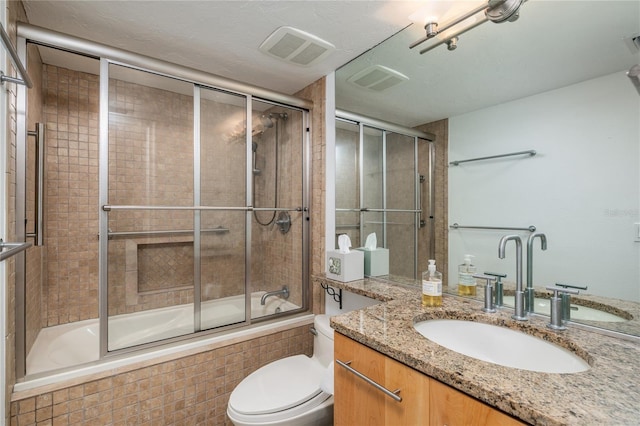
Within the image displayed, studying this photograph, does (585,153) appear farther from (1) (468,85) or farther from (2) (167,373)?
(2) (167,373)

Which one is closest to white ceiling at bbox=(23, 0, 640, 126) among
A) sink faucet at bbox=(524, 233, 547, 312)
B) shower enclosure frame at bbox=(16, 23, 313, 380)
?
shower enclosure frame at bbox=(16, 23, 313, 380)

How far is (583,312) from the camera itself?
104 cm

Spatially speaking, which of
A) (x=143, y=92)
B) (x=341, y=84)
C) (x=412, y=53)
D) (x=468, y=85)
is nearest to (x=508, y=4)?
(x=468, y=85)

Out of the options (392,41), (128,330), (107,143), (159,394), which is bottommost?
(159,394)

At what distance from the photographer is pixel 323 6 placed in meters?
1.41

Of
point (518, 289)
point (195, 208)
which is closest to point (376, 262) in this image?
point (518, 289)

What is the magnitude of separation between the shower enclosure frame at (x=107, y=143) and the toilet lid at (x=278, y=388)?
0.48m

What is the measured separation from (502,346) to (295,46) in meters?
1.81

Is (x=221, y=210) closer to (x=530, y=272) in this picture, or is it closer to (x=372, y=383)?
(x=372, y=383)

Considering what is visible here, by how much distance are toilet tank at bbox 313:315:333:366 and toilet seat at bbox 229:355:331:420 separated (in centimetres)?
6

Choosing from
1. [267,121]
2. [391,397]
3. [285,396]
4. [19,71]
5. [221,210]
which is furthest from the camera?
[267,121]

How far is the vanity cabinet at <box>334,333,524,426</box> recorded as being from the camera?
0.70 metres

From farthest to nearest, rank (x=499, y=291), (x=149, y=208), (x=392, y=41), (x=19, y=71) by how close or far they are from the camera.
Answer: (x=149, y=208), (x=392, y=41), (x=499, y=291), (x=19, y=71)

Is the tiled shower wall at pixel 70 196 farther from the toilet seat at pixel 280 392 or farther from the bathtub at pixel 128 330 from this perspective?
the toilet seat at pixel 280 392
